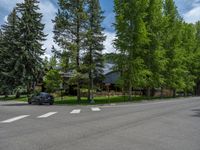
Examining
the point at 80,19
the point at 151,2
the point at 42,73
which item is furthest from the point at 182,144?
the point at 42,73

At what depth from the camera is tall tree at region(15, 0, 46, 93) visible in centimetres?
4912

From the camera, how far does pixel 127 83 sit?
38812mm

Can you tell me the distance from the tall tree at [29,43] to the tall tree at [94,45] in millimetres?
15212

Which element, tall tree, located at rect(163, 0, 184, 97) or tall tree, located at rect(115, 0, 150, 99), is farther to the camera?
tall tree, located at rect(163, 0, 184, 97)

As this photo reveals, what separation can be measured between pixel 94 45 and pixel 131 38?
494cm

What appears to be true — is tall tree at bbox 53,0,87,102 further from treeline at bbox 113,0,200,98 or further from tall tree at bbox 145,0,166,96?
tall tree at bbox 145,0,166,96

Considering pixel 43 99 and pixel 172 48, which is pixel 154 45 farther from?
pixel 43 99

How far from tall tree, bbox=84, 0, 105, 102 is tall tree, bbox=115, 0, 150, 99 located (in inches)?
94.3

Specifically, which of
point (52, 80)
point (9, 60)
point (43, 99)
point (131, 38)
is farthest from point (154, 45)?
point (9, 60)

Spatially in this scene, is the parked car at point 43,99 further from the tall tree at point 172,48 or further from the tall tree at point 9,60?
the tall tree at point 172,48

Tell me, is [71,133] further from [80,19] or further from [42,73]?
[42,73]

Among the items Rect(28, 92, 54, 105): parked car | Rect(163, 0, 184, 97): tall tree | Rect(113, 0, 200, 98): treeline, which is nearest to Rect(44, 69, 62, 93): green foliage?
Rect(113, 0, 200, 98): treeline

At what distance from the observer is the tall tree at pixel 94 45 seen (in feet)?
124

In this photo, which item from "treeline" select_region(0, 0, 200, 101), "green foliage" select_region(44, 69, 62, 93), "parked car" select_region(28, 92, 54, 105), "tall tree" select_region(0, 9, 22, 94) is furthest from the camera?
"green foliage" select_region(44, 69, 62, 93)
